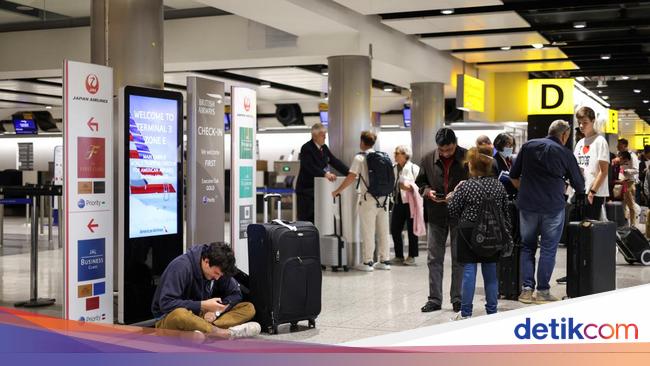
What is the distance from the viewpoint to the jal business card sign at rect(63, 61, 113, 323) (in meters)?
5.75

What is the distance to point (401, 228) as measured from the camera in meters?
10.9

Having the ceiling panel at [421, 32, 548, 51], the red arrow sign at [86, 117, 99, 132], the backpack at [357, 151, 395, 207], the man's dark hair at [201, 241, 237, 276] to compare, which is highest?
the ceiling panel at [421, 32, 548, 51]

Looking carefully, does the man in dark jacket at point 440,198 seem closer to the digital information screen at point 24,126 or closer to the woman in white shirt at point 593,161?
the woman in white shirt at point 593,161

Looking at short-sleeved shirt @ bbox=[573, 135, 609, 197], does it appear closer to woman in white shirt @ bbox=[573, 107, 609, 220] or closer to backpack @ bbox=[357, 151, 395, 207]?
woman in white shirt @ bbox=[573, 107, 609, 220]

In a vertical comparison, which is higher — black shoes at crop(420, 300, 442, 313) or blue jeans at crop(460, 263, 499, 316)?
blue jeans at crop(460, 263, 499, 316)

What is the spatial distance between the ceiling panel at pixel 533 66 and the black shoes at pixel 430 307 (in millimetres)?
10562

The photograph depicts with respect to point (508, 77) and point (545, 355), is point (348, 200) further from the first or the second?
point (508, 77)

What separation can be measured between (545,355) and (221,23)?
29.7 ft

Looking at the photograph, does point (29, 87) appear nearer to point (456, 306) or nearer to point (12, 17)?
point (12, 17)

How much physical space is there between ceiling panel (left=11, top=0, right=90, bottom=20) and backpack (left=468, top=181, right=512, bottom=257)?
696 cm

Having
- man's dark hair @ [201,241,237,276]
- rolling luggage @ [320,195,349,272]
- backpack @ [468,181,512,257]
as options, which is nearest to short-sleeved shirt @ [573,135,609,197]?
backpack @ [468,181,512,257]

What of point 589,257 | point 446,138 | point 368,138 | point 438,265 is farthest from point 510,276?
point 368,138

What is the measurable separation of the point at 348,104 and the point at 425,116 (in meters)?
4.25

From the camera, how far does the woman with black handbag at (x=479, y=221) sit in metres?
6.02
